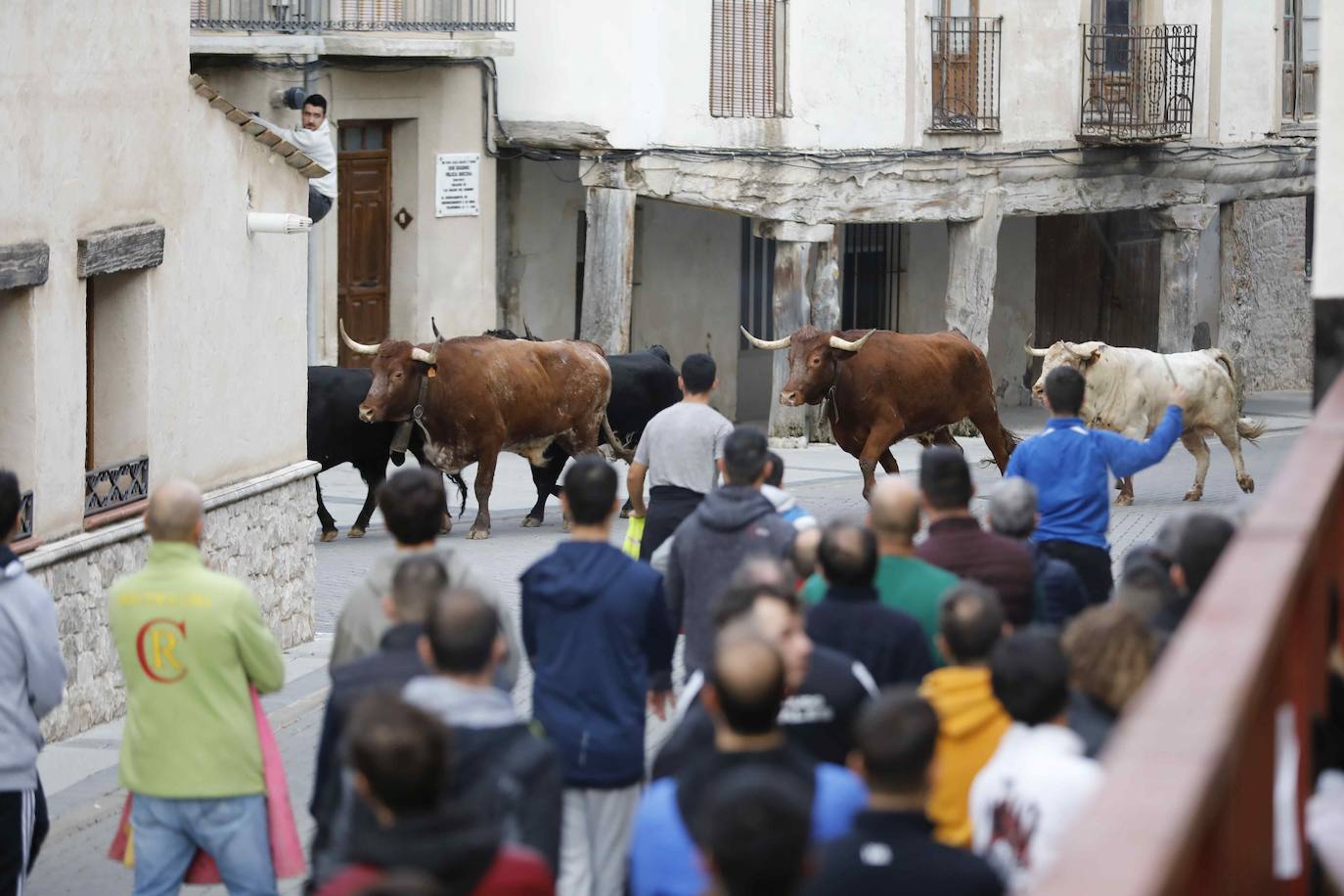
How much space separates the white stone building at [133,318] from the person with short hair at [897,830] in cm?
666

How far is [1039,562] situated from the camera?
24.5ft

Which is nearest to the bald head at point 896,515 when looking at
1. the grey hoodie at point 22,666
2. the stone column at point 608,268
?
the grey hoodie at point 22,666

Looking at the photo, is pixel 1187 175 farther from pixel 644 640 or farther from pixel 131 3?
pixel 644 640

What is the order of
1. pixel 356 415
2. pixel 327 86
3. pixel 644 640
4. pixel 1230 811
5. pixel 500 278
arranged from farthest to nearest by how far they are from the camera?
pixel 500 278, pixel 327 86, pixel 356 415, pixel 644 640, pixel 1230 811

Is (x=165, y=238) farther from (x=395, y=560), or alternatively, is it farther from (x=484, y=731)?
(x=484, y=731)

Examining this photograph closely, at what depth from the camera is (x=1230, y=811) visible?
359 centimetres

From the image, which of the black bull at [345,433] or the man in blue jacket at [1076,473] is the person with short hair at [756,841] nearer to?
the man in blue jacket at [1076,473]

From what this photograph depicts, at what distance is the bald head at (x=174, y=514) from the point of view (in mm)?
6305

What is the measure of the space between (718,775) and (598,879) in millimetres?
2272

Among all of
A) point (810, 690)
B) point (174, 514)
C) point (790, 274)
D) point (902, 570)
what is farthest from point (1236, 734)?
point (790, 274)

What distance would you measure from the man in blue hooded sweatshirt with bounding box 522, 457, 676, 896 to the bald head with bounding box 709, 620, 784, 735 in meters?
1.84

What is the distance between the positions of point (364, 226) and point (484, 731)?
18.5 meters

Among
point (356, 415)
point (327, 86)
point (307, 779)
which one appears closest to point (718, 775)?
point (307, 779)

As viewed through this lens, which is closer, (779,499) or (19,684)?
(19,684)
